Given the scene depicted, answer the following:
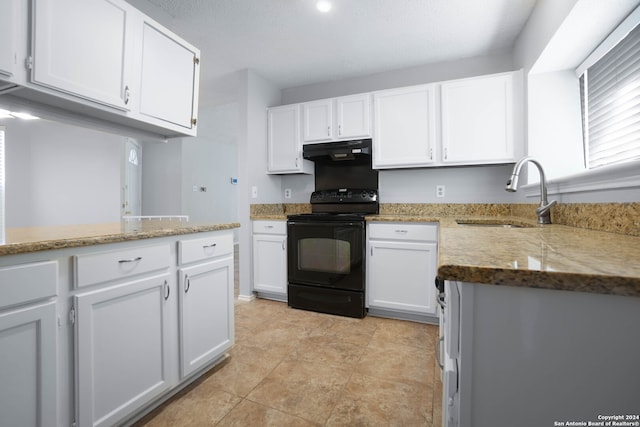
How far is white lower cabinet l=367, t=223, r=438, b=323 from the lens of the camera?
241 cm

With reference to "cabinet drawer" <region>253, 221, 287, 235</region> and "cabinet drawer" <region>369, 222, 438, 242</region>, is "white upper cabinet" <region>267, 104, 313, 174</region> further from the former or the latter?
"cabinet drawer" <region>369, 222, 438, 242</region>

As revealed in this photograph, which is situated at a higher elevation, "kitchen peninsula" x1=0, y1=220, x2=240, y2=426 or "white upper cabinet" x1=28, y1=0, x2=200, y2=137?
"white upper cabinet" x1=28, y1=0, x2=200, y2=137

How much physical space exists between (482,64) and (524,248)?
2706 mm

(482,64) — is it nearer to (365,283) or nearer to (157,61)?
(365,283)

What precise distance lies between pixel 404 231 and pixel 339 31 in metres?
1.69

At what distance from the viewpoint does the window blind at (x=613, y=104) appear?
150cm

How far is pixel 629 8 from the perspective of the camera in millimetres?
1475

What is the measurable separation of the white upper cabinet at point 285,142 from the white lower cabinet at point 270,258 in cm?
66

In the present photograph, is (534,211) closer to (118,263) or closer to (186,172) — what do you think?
(118,263)

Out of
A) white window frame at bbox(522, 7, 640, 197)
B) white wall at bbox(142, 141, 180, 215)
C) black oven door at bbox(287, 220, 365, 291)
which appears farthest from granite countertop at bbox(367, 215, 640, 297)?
white wall at bbox(142, 141, 180, 215)

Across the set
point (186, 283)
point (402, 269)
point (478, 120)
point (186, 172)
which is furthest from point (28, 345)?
point (186, 172)

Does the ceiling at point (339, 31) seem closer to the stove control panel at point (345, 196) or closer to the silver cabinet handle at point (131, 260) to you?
the stove control panel at point (345, 196)

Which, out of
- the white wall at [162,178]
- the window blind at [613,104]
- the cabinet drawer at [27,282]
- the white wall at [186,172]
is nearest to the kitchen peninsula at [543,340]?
the cabinet drawer at [27,282]

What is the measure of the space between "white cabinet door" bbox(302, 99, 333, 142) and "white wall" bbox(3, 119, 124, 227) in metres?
2.47
